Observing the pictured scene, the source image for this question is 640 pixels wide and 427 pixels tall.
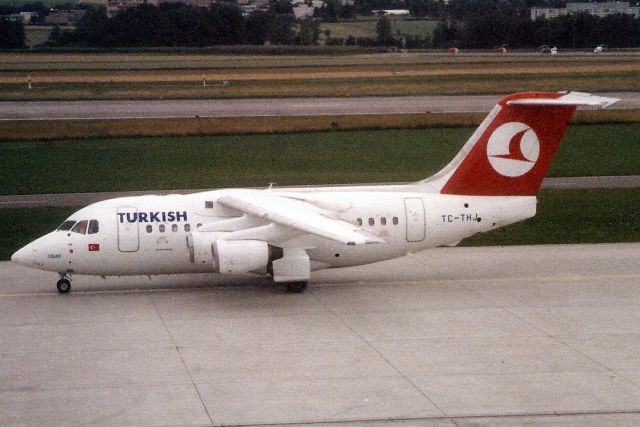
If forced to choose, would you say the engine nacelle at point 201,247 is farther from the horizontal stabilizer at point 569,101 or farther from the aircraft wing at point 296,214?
the horizontal stabilizer at point 569,101

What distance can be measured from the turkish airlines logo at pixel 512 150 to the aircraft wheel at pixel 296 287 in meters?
5.72

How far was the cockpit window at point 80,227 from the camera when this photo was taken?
85.6 ft

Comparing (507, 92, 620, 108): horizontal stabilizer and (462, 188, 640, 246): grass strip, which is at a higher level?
(507, 92, 620, 108): horizontal stabilizer

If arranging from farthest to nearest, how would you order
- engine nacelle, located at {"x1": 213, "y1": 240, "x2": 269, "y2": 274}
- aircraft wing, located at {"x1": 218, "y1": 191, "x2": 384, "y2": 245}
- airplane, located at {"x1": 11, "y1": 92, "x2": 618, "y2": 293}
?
airplane, located at {"x1": 11, "y1": 92, "x2": 618, "y2": 293} < engine nacelle, located at {"x1": 213, "y1": 240, "x2": 269, "y2": 274} < aircraft wing, located at {"x1": 218, "y1": 191, "x2": 384, "y2": 245}

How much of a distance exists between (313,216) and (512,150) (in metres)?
5.85

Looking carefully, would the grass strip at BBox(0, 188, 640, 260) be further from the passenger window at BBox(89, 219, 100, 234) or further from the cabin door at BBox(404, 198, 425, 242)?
the cabin door at BBox(404, 198, 425, 242)

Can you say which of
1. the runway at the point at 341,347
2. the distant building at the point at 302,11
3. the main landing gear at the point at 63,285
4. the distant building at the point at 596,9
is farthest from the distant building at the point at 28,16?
the main landing gear at the point at 63,285

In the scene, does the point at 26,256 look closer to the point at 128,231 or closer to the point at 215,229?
the point at 128,231

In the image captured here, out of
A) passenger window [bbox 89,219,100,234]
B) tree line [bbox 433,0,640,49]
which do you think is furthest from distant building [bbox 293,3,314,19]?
passenger window [bbox 89,219,100,234]

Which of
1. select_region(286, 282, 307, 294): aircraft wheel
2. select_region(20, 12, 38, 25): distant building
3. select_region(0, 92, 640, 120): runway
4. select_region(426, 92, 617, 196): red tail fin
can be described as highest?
select_region(20, 12, 38, 25): distant building

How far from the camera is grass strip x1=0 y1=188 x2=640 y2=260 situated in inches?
1272

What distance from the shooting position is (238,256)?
24.7 metres

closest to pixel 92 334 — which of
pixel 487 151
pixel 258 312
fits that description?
pixel 258 312

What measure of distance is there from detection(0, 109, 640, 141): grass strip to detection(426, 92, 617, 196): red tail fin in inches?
1272
